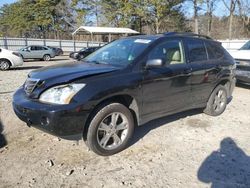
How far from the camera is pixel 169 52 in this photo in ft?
16.9

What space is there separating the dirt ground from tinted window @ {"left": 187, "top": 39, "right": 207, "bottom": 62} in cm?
134

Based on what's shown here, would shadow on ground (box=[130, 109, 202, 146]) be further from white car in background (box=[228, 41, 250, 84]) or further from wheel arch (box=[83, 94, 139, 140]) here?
white car in background (box=[228, 41, 250, 84])

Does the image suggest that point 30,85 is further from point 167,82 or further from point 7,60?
point 7,60

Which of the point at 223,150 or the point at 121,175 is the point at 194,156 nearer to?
the point at 223,150

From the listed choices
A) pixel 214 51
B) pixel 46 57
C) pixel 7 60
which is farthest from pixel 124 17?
pixel 214 51

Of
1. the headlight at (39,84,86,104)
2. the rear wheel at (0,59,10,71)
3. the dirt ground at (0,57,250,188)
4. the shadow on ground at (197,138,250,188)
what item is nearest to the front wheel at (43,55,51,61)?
the rear wheel at (0,59,10,71)

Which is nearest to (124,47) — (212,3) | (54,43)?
(54,43)

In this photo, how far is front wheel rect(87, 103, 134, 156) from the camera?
4.09 metres

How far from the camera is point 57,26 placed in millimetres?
52000

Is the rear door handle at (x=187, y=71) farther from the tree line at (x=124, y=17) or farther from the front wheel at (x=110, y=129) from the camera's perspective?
the tree line at (x=124, y=17)

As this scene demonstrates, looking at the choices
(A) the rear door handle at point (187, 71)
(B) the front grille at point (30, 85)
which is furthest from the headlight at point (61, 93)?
(A) the rear door handle at point (187, 71)

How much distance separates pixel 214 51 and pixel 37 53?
22.9 metres

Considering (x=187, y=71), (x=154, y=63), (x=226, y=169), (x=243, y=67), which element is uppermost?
(x=154, y=63)

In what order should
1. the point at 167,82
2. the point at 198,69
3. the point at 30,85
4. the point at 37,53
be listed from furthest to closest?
the point at 37,53, the point at 198,69, the point at 167,82, the point at 30,85
